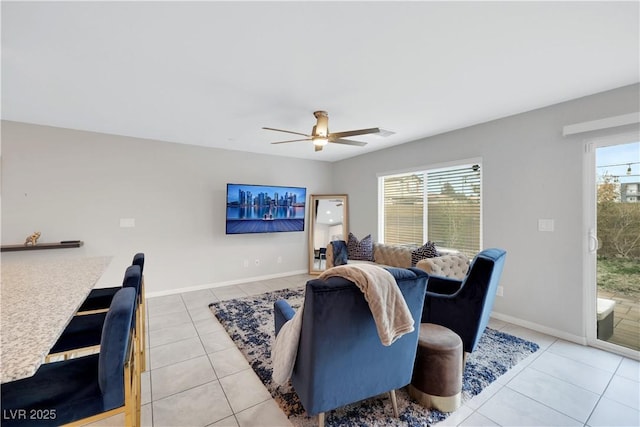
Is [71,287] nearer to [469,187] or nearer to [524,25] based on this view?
[524,25]

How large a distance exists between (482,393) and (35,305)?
2.76m

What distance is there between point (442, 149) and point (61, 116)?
498 cm

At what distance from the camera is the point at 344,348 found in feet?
4.73

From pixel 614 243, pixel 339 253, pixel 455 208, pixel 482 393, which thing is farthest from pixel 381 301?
pixel 339 253

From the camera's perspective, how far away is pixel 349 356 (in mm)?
1468

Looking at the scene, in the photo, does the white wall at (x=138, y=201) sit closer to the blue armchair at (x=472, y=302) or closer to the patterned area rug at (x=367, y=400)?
the patterned area rug at (x=367, y=400)

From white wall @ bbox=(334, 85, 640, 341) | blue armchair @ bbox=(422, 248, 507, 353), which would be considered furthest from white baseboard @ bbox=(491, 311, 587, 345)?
blue armchair @ bbox=(422, 248, 507, 353)

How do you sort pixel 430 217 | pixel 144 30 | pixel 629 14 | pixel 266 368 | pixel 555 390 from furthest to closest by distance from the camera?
pixel 430 217 < pixel 266 368 < pixel 555 390 < pixel 144 30 < pixel 629 14

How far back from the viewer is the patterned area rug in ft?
5.69

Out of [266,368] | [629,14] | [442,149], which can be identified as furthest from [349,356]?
[442,149]

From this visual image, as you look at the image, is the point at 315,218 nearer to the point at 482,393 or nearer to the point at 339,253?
the point at 339,253

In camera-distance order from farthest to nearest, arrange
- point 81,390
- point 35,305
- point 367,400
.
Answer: point 367,400, point 35,305, point 81,390

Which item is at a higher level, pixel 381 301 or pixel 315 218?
pixel 315 218

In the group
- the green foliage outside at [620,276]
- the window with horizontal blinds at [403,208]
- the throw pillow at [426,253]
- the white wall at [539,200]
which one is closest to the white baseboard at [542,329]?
the white wall at [539,200]
